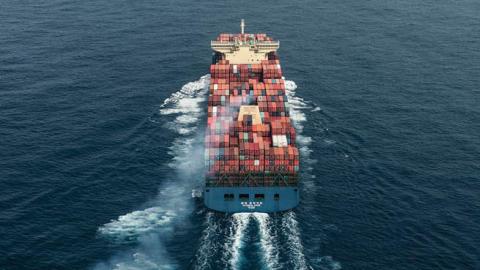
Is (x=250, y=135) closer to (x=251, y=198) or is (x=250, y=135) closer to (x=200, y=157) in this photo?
(x=251, y=198)

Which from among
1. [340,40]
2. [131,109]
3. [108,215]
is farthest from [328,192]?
[340,40]

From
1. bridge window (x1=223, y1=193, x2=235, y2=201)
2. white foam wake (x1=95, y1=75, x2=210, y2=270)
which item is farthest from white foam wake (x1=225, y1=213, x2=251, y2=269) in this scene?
white foam wake (x1=95, y1=75, x2=210, y2=270)

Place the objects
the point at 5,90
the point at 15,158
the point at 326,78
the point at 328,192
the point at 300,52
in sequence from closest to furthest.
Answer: the point at 328,192 < the point at 15,158 < the point at 5,90 < the point at 326,78 < the point at 300,52

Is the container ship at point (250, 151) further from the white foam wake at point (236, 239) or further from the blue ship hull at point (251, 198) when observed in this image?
the white foam wake at point (236, 239)

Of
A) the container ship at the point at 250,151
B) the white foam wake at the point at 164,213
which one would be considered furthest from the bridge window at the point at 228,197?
the white foam wake at the point at 164,213

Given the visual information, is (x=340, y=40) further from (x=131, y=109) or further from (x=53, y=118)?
(x=53, y=118)

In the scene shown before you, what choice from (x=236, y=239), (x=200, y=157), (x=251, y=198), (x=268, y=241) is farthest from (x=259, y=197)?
(x=200, y=157)
